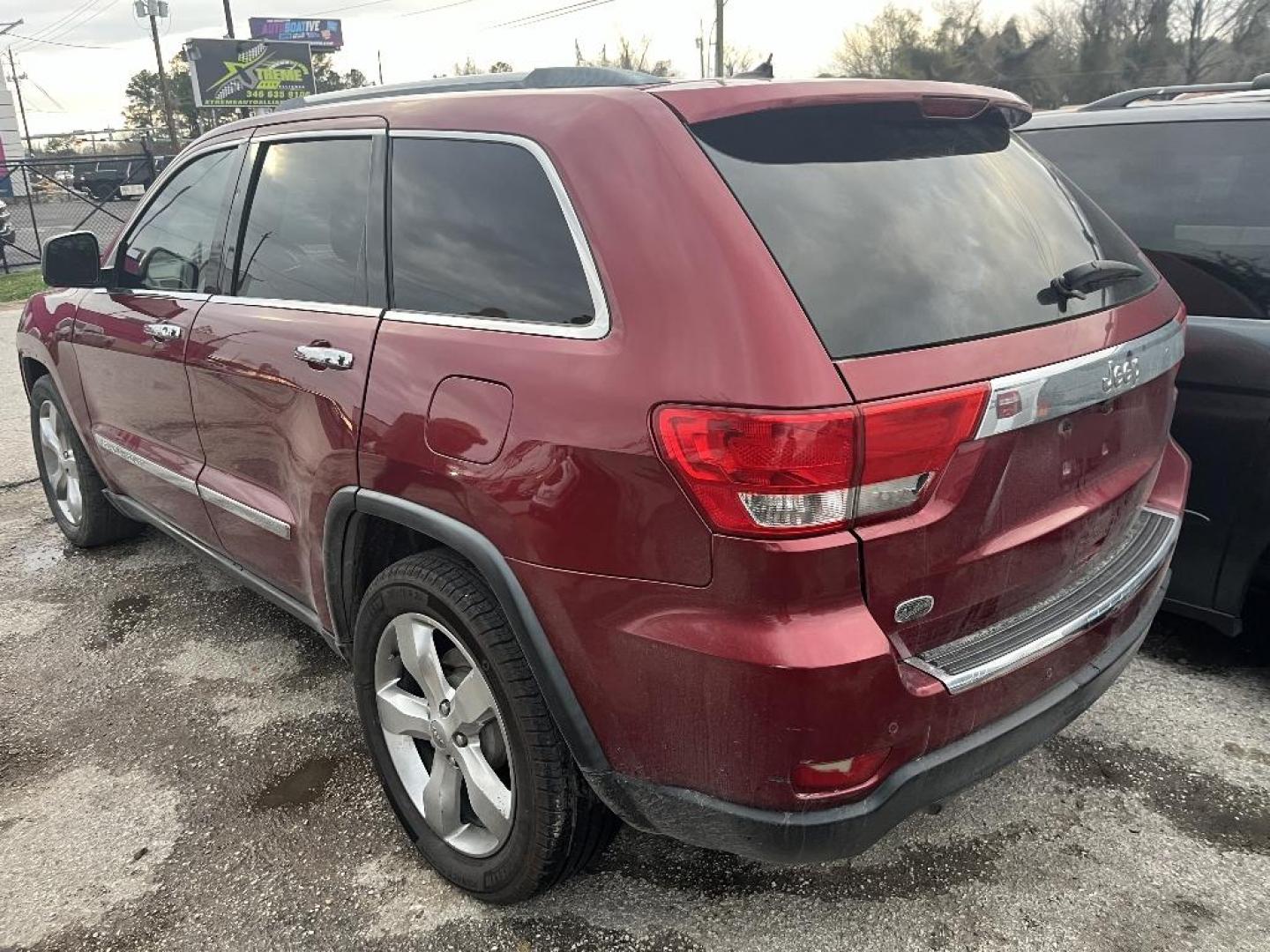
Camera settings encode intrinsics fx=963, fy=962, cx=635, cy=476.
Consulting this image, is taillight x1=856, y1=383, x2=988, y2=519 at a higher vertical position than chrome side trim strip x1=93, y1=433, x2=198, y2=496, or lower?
higher

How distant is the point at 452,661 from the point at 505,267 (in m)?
0.92

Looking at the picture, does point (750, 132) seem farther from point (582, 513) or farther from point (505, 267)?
point (582, 513)

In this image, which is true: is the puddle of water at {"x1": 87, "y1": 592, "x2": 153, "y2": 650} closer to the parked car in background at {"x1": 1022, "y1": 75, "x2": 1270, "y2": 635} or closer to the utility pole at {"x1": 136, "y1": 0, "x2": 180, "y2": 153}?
the parked car in background at {"x1": 1022, "y1": 75, "x2": 1270, "y2": 635}

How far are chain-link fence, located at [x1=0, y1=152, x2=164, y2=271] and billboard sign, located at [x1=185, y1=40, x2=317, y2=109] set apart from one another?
42.8ft

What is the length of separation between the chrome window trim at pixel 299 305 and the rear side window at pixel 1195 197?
244cm

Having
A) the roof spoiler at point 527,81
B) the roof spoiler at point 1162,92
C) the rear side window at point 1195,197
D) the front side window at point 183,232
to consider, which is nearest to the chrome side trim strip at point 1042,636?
the rear side window at point 1195,197

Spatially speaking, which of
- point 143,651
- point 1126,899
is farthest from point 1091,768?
point 143,651

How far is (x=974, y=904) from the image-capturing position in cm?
224

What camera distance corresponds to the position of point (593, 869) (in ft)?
7.86

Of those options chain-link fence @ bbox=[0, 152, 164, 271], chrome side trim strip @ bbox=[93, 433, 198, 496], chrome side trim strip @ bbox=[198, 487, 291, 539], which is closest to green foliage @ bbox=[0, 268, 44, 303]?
chain-link fence @ bbox=[0, 152, 164, 271]

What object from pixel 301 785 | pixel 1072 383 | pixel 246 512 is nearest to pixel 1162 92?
pixel 1072 383

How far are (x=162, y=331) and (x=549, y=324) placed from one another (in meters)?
1.90

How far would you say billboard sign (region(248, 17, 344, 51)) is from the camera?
60.2 meters

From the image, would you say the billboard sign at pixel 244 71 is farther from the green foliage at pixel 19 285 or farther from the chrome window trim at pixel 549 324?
Result: the chrome window trim at pixel 549 324
